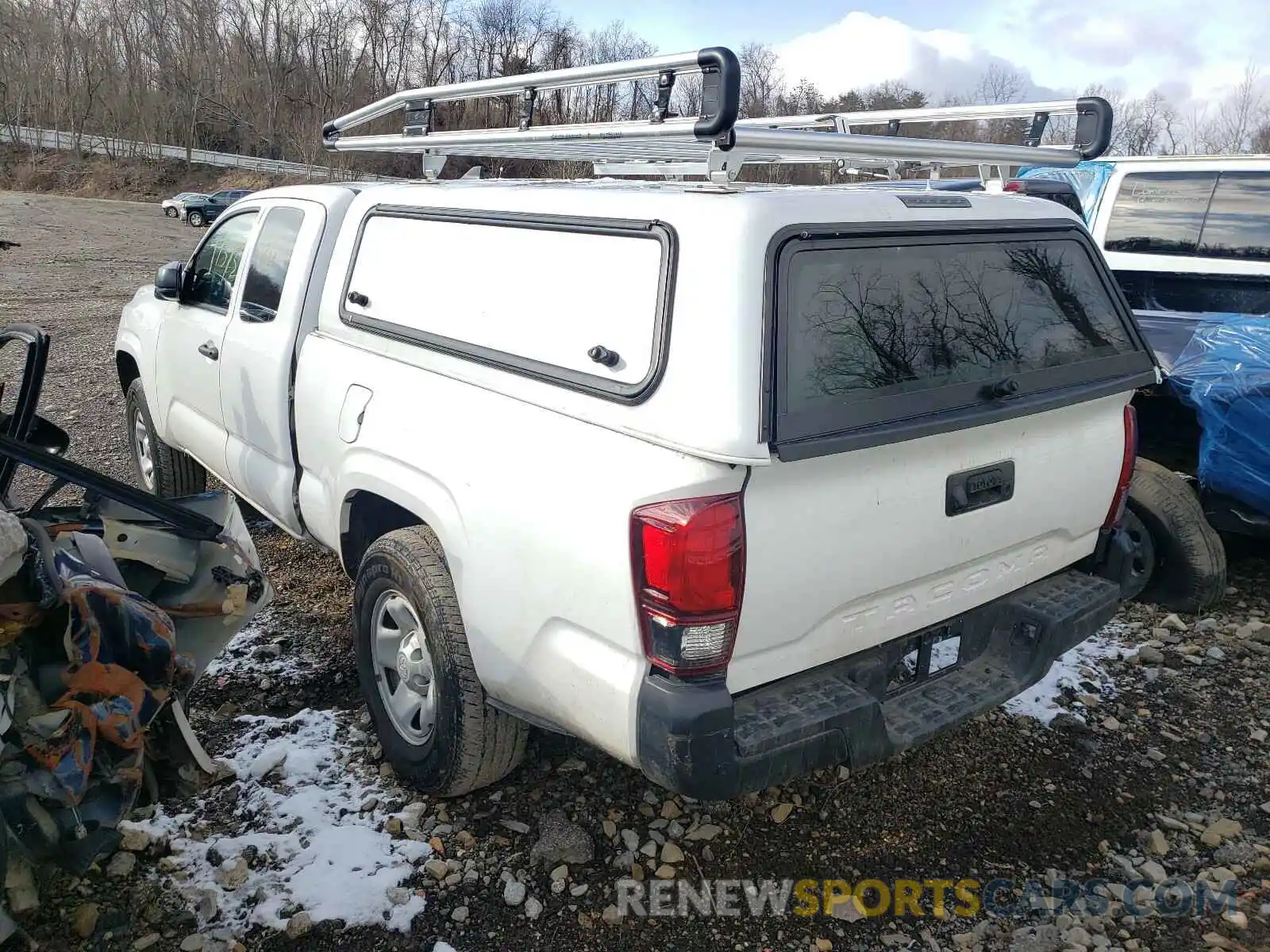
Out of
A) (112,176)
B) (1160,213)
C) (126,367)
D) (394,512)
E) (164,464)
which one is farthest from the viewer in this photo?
(112,176)

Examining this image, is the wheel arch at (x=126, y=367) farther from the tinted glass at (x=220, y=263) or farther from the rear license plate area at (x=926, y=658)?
the rear license plate area at (x=926, y=658)

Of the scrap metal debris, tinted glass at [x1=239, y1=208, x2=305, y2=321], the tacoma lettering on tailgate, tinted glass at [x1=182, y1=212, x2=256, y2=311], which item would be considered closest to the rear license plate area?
the tacoma lettering on tailgate

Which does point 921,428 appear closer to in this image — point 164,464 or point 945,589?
point 945,589

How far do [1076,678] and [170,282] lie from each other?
456cm

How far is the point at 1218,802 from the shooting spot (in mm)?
3205

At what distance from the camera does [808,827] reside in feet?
9.95

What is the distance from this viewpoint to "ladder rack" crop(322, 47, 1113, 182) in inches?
92.3

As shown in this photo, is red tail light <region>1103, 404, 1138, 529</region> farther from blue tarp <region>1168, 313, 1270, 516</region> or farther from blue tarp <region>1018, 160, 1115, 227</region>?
blue tarp <region>1018, 160, 1115, 227</region>

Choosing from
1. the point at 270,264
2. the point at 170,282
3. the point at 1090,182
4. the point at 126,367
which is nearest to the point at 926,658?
the point at 270,264

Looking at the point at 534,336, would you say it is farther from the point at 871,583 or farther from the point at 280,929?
the point at 280,929

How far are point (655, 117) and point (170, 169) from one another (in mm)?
40839

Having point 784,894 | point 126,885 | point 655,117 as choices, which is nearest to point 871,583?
point 784,894

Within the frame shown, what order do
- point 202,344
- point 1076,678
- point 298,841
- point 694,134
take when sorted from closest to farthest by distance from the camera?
1. point 694,134
2. point 298,841
3. point 1076,678
4. point 202,344

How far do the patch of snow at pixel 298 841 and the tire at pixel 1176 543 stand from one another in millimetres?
3624
